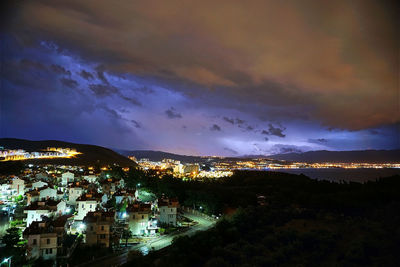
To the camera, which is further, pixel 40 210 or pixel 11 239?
pixel 40 210

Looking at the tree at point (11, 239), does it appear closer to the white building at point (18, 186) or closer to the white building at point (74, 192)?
the white building at point (74, 192)

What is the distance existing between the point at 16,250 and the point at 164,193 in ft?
53.1

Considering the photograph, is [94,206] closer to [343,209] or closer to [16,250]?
[16,250]

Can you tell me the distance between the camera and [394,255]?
12.5m

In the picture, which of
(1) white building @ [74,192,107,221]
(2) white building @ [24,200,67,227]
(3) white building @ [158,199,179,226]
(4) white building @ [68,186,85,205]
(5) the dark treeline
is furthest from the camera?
(4) white building @ [68,186,85,205]

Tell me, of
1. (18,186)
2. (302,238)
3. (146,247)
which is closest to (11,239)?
(146,247)

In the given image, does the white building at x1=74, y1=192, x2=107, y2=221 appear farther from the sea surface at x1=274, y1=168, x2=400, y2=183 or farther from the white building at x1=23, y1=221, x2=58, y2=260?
the sea surface at x1=274, y1=168, x2=400, y2=183

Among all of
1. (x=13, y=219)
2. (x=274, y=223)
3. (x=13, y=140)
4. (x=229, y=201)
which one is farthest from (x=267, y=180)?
(x=13, y=140)

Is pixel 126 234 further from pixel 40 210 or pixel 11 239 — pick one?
pixel 11 239

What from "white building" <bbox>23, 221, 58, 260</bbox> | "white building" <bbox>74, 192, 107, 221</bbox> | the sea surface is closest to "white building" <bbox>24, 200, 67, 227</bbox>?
"white building" <bbox>74, 192, 107, 221</bbox>

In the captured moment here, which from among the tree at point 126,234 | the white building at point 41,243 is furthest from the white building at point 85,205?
the white building at point 41,243

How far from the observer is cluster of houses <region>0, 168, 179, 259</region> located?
44.7ft

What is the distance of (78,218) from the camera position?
2023 centimetres

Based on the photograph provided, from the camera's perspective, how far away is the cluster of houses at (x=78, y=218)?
44.7 feet
